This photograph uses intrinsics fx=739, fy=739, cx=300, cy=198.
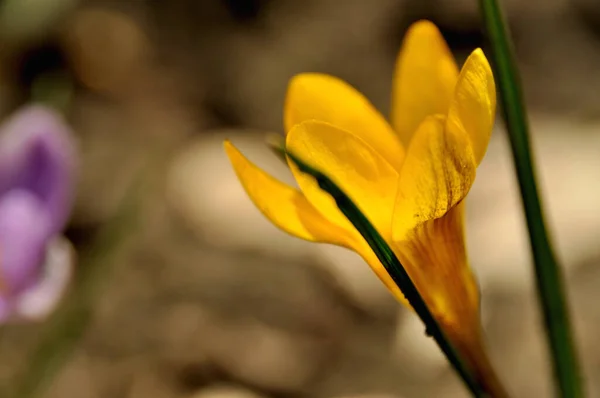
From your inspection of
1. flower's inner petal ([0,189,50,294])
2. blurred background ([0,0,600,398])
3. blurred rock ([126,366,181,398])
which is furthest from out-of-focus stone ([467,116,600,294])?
flower's inner petal ([0,189,50,294])

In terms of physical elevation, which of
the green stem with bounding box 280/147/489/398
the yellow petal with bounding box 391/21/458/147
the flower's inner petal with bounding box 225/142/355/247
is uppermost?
the yellow petal with bounding box 391/21/458/147

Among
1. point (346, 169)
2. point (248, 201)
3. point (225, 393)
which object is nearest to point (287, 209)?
point (346, 169)

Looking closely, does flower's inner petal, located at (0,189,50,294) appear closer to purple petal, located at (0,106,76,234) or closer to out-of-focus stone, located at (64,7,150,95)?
purple petal, located at (0,106,76,234)

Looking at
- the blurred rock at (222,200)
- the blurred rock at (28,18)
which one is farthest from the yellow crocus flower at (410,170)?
the blurred rock at (28,18)

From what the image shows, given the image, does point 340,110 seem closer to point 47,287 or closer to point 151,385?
point 47,287

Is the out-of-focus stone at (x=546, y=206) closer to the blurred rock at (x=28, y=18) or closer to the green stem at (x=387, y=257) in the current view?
the green stem at (x=387, y=257)
